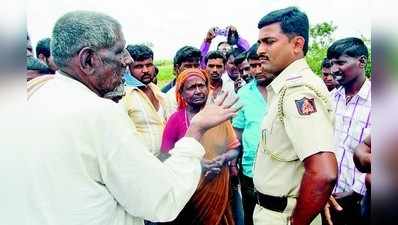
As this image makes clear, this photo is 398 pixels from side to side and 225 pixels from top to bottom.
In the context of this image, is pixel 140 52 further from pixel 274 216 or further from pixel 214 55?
pixel 274 216

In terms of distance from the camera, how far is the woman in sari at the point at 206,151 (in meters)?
2.02

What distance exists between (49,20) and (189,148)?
834mm

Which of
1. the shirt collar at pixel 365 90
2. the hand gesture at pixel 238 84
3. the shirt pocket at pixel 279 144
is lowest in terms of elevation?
the shirt pocket at pixel 279 144

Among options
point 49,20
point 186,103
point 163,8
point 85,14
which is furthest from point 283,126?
point 49,20

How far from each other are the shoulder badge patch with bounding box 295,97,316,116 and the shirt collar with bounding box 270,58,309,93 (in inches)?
5.2

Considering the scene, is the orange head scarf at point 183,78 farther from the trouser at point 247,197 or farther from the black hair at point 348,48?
the black hair at point 348,48

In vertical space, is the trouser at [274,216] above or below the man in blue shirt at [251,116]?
below

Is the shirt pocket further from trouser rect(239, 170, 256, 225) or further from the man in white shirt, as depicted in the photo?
the man in white shirt

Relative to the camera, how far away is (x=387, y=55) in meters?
1.85

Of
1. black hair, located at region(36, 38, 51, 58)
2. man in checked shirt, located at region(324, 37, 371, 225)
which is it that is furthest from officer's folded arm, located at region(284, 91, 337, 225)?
black hair, located at region(36, 38, 51, 58)

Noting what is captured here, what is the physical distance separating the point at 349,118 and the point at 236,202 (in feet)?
2.10

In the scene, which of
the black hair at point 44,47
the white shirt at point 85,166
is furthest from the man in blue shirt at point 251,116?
the black hair at point 44,47

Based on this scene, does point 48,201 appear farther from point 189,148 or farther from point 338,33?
point 338,33

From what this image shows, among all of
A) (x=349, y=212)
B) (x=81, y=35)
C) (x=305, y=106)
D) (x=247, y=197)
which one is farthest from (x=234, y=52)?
(x=349, y=212)
